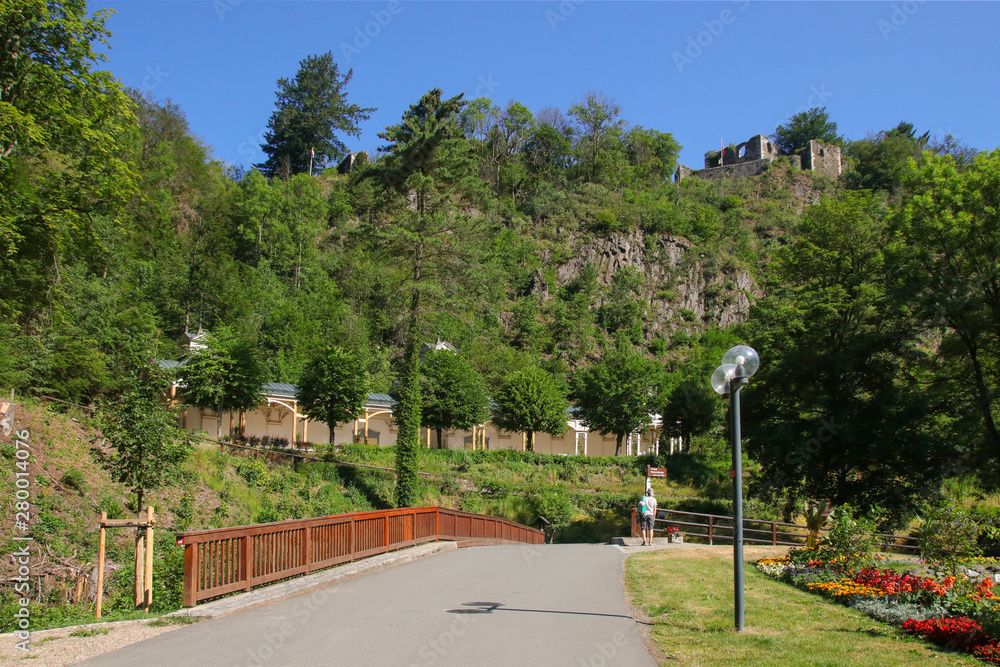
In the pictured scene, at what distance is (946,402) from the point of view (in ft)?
99.4

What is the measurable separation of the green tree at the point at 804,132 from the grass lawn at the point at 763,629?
145941 millimetres

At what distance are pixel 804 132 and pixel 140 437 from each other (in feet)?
498

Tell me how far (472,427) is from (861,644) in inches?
1692

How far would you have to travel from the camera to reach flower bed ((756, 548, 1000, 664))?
25.9ft

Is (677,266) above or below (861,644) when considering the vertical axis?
above

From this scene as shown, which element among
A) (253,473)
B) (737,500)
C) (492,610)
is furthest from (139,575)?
(253,473)

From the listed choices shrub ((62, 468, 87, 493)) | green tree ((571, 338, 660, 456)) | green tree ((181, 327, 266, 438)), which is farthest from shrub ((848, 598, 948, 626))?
green tree ((571, 338, 660, 456))

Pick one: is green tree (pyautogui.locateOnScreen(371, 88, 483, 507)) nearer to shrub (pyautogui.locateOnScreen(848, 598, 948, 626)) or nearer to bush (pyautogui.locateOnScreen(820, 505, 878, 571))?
bush (pyautogui.locateOnScreen(820, 505, 878, 571))

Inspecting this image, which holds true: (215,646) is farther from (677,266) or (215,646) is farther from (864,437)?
(677,266)

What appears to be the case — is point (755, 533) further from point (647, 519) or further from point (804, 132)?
point (804, 132)

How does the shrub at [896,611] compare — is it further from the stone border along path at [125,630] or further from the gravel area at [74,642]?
the gravel area at [74,642]

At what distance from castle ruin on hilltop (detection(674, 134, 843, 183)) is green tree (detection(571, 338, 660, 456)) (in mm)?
79273

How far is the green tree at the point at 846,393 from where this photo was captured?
3056cm

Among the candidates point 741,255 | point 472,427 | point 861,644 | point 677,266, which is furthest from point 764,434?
point 741,255
